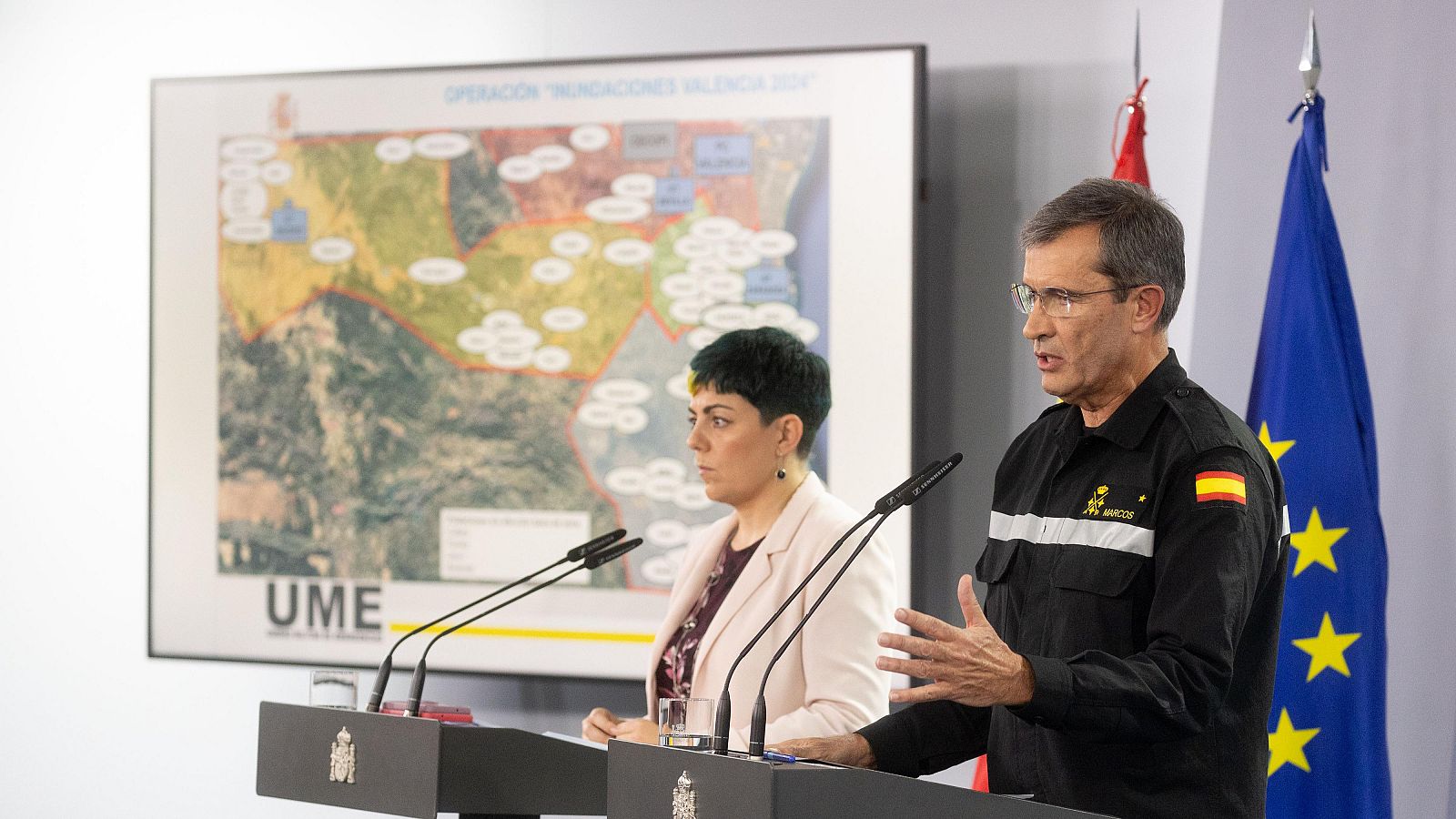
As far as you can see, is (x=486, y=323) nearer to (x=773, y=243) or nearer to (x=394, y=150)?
(x=394, y=150)

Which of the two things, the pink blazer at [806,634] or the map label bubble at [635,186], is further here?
the map label bubble at [635,186]

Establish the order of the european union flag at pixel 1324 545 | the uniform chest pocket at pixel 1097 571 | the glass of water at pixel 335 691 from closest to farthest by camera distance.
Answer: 1. the uniform chest pocket at pixel 1097 571
2. the glass of water at pixel 335 691
3. the european union flag at pixel 1324 545

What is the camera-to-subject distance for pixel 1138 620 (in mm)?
1695

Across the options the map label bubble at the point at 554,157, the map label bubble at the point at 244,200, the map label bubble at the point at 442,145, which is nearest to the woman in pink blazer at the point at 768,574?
the map label bubble at the point at 554,157

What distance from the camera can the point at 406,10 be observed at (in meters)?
3.85

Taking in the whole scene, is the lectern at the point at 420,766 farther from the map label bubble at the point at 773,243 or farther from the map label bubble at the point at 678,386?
the map label bubble at the point at 773,243

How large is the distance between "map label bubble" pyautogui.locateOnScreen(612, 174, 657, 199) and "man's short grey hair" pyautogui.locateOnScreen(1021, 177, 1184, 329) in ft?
5.87

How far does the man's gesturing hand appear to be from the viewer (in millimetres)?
1450

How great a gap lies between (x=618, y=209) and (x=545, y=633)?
3.37 ft

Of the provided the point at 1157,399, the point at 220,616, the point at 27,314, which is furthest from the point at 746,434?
the point at 27,314

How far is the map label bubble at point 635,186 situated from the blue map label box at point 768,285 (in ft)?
1.02

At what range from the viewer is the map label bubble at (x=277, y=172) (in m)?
3.71

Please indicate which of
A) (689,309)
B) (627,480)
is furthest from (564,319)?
(627,480)

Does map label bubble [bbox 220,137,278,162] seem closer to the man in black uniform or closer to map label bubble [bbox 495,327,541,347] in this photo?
map label bubble [bbox 495,327,541,347]
